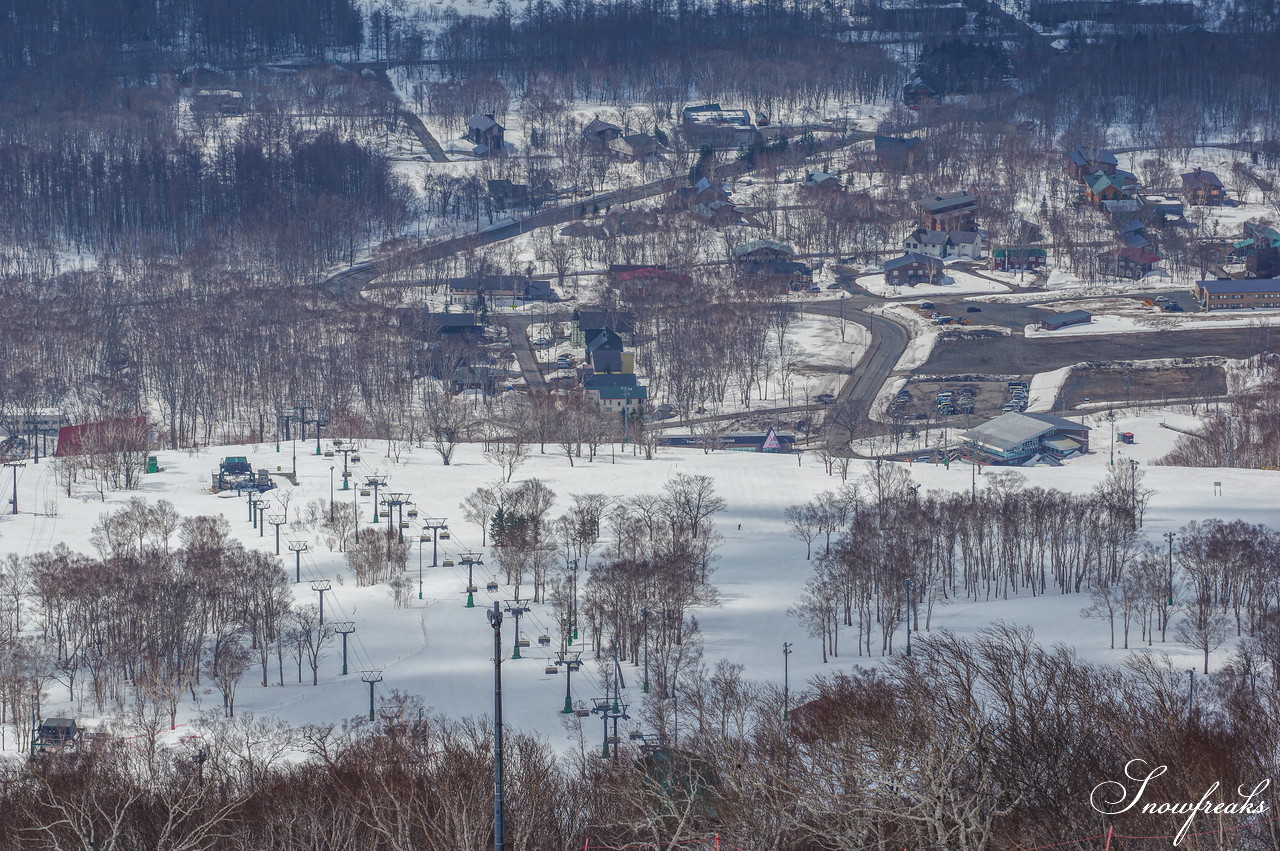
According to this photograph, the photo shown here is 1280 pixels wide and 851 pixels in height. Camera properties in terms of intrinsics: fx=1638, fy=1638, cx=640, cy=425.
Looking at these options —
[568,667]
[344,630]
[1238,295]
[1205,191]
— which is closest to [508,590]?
[344,630]

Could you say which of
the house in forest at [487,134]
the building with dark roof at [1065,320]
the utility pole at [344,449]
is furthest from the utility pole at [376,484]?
the house in forest at [487,134]

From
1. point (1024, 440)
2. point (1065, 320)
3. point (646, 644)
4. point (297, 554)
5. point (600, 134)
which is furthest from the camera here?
point (600, 134)

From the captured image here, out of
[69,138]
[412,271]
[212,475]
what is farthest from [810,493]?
[69,138]

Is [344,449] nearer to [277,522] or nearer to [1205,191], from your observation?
[277,522]

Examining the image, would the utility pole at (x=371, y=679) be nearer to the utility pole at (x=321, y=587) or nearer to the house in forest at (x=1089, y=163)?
the utility pole at (x=321, y=587)

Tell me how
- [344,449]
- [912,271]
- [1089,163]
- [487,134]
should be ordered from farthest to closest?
[487,134] → [1089,163] → [912,271] → [344,449]

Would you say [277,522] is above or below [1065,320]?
below
